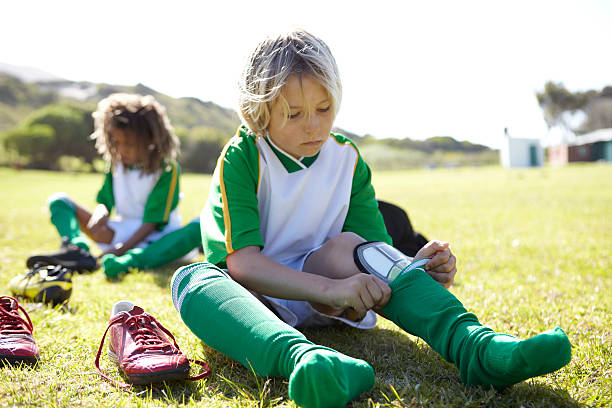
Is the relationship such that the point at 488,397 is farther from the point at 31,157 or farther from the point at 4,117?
the point at 4,117

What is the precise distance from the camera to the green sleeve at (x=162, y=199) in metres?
3.99

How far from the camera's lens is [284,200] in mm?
2090

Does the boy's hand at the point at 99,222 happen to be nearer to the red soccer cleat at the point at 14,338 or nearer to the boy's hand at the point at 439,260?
the red soccer cleat at the point at 14,338

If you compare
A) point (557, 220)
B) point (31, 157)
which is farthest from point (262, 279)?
point (31, 157)

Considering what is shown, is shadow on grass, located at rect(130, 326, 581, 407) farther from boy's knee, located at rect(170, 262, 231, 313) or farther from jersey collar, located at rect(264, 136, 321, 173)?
jersey collar, located at rect(264, 136, 321, 173)

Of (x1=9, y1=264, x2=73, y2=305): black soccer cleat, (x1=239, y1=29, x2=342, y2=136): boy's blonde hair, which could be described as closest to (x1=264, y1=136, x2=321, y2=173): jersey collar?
(x1=239, y1=29, x2=342, y2=136): boy's blonde hair

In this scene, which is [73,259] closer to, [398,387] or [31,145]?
[398,387]

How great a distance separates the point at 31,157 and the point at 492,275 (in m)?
44.8

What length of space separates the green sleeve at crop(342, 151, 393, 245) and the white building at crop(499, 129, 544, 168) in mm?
48594

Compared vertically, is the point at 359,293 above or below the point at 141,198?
below

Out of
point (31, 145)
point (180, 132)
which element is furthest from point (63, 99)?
point (31, 145)

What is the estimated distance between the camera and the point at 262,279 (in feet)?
5.78

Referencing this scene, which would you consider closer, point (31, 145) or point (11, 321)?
point (11, 321)

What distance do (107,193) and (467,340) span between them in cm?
373
